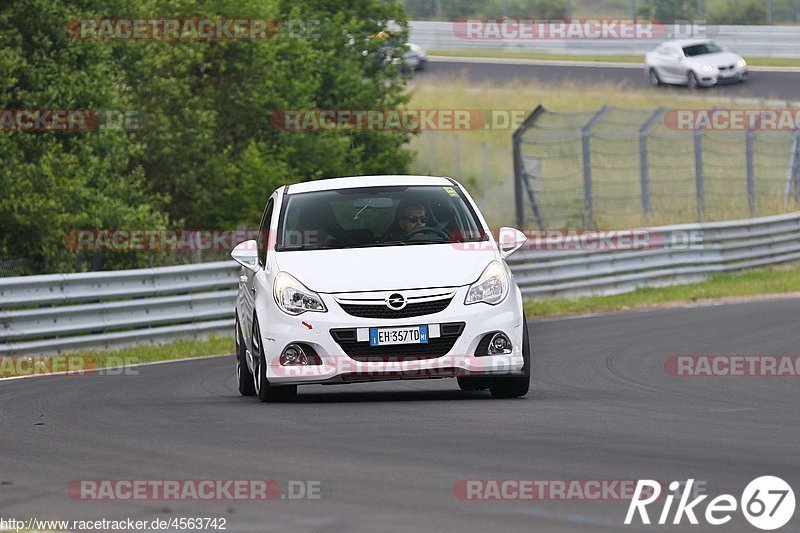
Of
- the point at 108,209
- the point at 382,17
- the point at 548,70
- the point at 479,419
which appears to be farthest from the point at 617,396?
the point at 548,70

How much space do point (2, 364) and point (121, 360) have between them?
1.42 m

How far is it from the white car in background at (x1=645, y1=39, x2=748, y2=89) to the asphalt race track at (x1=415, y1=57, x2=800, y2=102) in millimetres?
320

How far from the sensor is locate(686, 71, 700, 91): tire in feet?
164

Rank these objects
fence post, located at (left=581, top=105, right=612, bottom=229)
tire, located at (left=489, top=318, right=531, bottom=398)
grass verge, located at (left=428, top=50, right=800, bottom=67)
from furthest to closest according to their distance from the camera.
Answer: grass verge, located at (left=428, top=50, right=800, bottom=67) → fence post, located at (left=581, top=105, right=612, bottom=229) → tire, located at (left=489, top=318, right=531, bottom=398)

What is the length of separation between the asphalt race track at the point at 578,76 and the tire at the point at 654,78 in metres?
0.19

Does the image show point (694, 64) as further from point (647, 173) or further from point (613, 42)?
point (647, 173)

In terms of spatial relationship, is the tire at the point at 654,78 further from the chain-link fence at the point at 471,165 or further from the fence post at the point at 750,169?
the fence post at the point at 750,169

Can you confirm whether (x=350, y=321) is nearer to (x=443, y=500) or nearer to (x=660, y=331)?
(x=443, y=500)

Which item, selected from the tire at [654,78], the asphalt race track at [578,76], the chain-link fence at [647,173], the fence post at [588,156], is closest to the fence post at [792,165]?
the chain-link fence at [647,173]

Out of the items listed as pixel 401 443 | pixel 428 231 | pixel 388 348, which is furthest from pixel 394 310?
pixel 401 443

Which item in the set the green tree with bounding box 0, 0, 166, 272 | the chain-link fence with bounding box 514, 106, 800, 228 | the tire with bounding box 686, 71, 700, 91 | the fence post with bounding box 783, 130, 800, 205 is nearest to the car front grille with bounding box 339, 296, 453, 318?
the green tree with bounding box 0, 0, 166, 272

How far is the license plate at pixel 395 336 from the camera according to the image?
10133mm

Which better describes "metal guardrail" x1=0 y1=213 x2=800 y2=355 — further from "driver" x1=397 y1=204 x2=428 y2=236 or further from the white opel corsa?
"driver" x1=397 y1=204 x2=428 y2=236

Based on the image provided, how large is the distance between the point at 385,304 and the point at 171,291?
31.0ft
